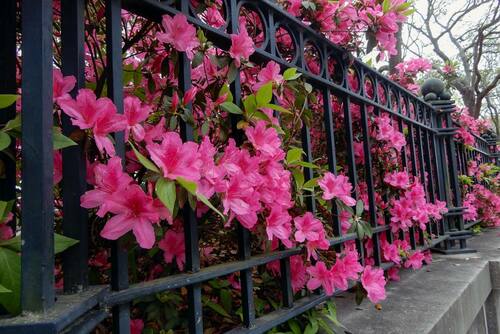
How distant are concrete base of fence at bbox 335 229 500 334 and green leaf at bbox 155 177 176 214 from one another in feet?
3.42

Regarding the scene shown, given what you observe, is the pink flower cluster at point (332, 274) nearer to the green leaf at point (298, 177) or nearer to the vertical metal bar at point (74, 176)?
the green leaf at point (298, 177)

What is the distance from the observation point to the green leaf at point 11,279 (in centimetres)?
63

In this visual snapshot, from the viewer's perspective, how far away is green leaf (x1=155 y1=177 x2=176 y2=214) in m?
0.73

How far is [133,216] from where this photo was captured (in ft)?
2.57

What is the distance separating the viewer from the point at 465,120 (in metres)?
4.30

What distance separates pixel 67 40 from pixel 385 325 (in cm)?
147

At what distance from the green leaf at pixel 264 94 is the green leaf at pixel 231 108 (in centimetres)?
6

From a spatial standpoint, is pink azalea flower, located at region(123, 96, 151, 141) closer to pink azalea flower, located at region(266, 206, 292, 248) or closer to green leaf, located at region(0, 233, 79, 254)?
green leaf, located at region(0, 233, 79, 254)

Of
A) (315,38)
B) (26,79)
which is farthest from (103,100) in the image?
(315,38)

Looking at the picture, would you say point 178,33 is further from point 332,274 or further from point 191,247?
point 332,274

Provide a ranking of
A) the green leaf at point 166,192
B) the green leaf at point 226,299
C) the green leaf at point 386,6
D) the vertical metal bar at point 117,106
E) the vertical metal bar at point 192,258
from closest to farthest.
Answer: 1. the green leaf at point 166,192
2. the vertical metal bar at point 117,106
3. the vertical metal bar at point 192,258
4. the green leaf at point 226,299
5. the green leaf at point 386,6

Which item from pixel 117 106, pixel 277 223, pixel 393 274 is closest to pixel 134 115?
pixel 117 106

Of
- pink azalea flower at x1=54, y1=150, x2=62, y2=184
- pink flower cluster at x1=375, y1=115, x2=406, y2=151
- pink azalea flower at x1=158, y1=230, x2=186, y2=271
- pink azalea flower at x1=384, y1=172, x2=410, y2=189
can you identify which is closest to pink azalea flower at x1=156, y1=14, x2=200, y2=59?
pink azalea flower at x1=54, y1=150, x2=62, y2=184

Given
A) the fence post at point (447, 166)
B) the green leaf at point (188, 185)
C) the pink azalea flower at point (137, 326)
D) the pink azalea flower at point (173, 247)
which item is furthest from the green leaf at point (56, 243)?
the fence post at point (447, 166)
